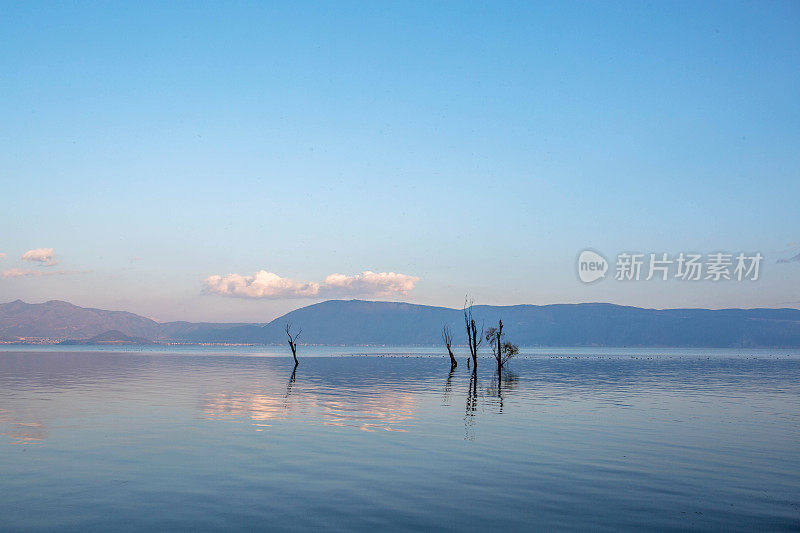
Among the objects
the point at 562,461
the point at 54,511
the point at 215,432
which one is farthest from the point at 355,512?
the point at 215,432

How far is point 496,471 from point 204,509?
9687 mm

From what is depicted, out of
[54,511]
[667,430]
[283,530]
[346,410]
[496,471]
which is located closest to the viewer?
[283,530]

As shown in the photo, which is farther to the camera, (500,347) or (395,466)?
(500,347)

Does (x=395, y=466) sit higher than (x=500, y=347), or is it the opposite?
(x=500, y=347)

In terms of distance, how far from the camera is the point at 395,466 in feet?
69.7

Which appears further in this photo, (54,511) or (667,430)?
(667,430)

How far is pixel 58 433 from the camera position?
1086 inches

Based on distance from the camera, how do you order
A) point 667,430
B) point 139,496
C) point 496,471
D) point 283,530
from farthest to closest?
point 667,430 → point 496,471 → point 139,496 → point 283,530

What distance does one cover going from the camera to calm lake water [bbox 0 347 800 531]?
49.8ft

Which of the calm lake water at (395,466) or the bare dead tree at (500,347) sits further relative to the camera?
the bare dead tree at (500,347)

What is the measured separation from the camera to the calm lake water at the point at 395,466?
15.2 m

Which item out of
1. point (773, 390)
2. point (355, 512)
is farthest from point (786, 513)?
point (773, 390)

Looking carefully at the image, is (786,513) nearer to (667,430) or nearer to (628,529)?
(628,529)

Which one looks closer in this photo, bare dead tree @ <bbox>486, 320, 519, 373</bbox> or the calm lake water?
the calm lake water
